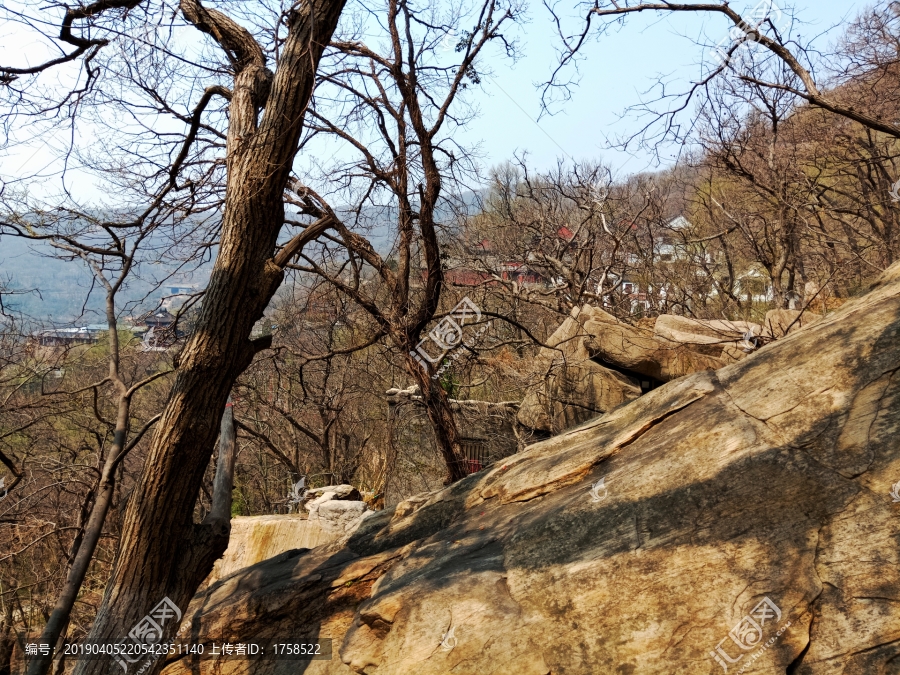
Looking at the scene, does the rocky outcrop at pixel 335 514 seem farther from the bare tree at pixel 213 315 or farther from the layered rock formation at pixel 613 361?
the bare tree at pixel 213 315

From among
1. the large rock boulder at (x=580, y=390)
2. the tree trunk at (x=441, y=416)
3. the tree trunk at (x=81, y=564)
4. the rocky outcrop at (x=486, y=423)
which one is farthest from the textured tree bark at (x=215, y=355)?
the rocky outcrop at (x=486, y=423)

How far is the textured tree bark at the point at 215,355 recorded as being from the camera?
4145 mm

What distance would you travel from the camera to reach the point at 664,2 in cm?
561

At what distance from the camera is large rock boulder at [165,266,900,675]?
3186 mm

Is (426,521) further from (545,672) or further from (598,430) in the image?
(545,672)

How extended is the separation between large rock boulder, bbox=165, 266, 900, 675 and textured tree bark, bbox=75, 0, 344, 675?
1.25 m

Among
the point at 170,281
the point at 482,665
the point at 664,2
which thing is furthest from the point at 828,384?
the point at 170,281

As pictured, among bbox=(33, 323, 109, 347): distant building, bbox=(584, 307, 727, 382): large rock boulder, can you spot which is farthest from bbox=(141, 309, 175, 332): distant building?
bbox=(584, 307, 727, 382): large rock boulder

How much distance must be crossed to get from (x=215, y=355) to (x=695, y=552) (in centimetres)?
313

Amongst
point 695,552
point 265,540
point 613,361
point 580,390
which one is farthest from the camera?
point 580,390

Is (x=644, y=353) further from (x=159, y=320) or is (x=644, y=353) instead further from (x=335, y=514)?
(x=159, y=320)

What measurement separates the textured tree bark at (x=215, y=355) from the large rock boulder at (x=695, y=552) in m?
1.25

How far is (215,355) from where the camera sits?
4.27m

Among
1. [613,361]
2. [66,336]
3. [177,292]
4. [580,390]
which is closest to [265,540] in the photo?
[177,292]
